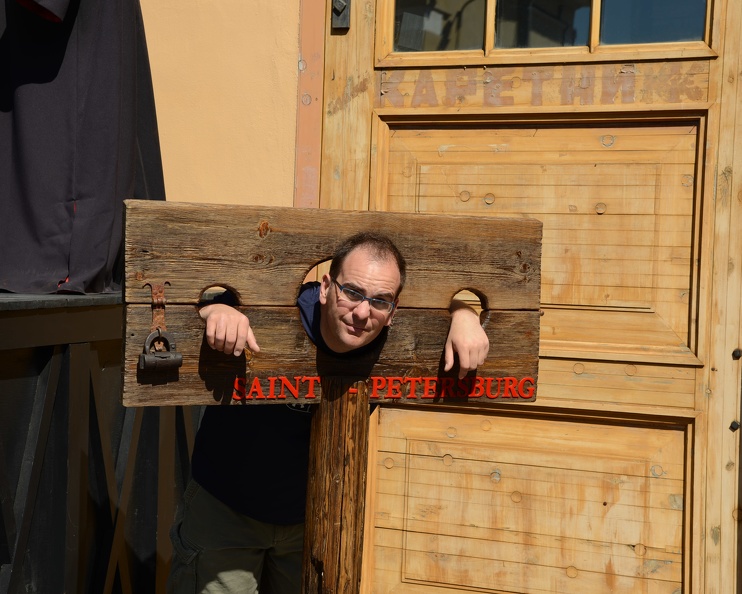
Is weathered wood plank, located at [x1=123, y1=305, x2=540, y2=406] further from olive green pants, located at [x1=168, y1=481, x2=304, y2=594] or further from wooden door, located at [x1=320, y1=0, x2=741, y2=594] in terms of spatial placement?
wooden door, located at [x1=320, y1=0, x2=741, y2=594]

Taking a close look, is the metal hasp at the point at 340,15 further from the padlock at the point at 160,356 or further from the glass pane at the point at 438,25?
the padlock at the point at 160,356

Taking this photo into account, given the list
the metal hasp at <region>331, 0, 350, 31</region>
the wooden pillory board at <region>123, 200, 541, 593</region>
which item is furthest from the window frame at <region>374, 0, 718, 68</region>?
the wooden pillory board at <region>123, 200, 541, 593</region>

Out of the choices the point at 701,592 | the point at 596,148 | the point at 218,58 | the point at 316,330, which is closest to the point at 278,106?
the point at 218,58

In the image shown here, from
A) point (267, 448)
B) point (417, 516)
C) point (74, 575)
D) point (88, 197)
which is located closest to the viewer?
point (267, 448)

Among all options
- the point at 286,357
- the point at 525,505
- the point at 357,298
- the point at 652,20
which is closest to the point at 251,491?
the point at 286,357

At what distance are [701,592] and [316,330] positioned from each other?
1.70 metres

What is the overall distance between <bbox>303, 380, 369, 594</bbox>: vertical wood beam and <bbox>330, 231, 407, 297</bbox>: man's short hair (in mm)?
298

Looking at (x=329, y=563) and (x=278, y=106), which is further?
(x=278, y=106)

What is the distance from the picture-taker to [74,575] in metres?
2.64

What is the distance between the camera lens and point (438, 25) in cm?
314

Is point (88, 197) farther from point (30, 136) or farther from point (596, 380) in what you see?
point (596, 380)

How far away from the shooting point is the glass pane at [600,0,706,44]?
2.90 m

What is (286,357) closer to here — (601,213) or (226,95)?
(601,213)

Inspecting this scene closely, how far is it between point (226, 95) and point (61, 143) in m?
0.68
